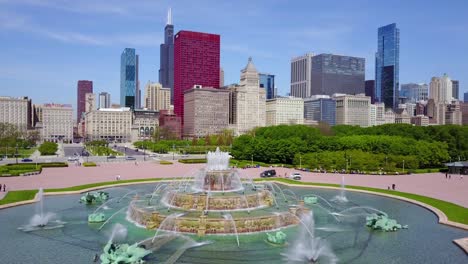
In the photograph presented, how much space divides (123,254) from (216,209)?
12.3 metres

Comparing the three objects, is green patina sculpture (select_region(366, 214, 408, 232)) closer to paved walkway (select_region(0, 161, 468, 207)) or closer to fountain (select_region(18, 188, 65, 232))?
paved walkway (select_region(0, 161, 468, 207))

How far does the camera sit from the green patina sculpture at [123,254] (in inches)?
813

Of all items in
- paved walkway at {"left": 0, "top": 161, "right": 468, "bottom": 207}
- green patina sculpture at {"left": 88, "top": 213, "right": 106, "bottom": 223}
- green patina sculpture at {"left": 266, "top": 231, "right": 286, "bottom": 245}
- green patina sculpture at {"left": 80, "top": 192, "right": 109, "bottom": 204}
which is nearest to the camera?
green patina sculpture at {"left": 266, "top": 231, "right": 286, "bottom": 245}

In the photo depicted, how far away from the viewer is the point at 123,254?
20969mm

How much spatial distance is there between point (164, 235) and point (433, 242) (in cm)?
1749

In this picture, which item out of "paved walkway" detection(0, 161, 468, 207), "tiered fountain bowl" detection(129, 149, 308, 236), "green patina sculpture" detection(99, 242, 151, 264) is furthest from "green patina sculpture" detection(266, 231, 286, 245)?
"paved walkway" detection(0, 161, 468, 207)

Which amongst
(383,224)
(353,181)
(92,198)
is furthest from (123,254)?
(353,181)

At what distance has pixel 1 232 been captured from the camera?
91.2ft

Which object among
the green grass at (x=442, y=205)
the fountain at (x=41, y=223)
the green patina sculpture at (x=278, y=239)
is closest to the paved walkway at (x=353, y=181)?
the green grass at (x=442, y=205)

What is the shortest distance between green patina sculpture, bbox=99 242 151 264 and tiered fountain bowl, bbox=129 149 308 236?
6.38m

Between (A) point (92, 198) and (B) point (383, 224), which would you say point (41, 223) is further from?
(B) point (383, 224)

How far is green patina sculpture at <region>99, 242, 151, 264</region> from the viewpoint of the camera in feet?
67.8

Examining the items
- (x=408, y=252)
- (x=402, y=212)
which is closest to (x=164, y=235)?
(x=408, y=252)

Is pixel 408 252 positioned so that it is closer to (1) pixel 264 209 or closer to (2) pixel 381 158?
(1) pixel 264 209
